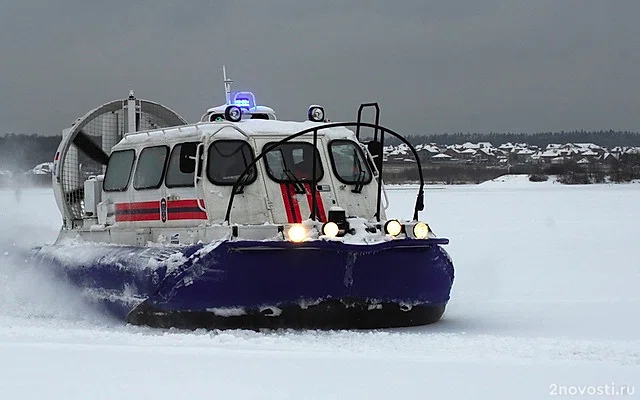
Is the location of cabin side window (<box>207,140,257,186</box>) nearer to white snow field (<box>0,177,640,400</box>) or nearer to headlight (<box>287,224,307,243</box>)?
headlight (<box>287,224,307,243</box>)

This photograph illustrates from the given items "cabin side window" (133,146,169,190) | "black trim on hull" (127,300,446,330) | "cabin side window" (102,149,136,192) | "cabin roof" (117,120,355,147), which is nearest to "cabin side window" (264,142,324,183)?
"cabin roof" (117,120,355,147)

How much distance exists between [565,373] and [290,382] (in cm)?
139

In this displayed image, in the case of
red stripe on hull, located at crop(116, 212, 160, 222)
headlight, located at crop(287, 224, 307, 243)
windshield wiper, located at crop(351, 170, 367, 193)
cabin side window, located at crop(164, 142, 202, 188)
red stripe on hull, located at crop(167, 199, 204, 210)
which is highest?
cabin side window, located at crop(164, 142, 202, 188)

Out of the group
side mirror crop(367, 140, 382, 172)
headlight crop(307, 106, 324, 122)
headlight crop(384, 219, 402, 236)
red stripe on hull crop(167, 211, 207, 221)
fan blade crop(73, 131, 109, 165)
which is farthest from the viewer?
fan blade crop(73, 131, 109, 165)

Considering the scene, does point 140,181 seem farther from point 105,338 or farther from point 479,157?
point 479,157

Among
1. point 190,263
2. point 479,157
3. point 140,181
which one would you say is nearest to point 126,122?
point 140,181

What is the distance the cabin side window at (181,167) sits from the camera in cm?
891

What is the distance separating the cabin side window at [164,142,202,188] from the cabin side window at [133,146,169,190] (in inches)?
5.7

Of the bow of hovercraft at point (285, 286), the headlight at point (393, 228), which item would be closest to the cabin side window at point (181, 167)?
the bow of hovercraft at point (285, 286)

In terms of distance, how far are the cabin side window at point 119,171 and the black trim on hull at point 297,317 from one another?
210 cm

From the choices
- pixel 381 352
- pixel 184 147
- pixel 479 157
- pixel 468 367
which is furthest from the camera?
pixel 479 157

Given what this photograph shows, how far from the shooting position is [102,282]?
9.17 metres

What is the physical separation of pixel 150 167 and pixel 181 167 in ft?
2.86

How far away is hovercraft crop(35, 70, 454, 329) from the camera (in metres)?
7.89
